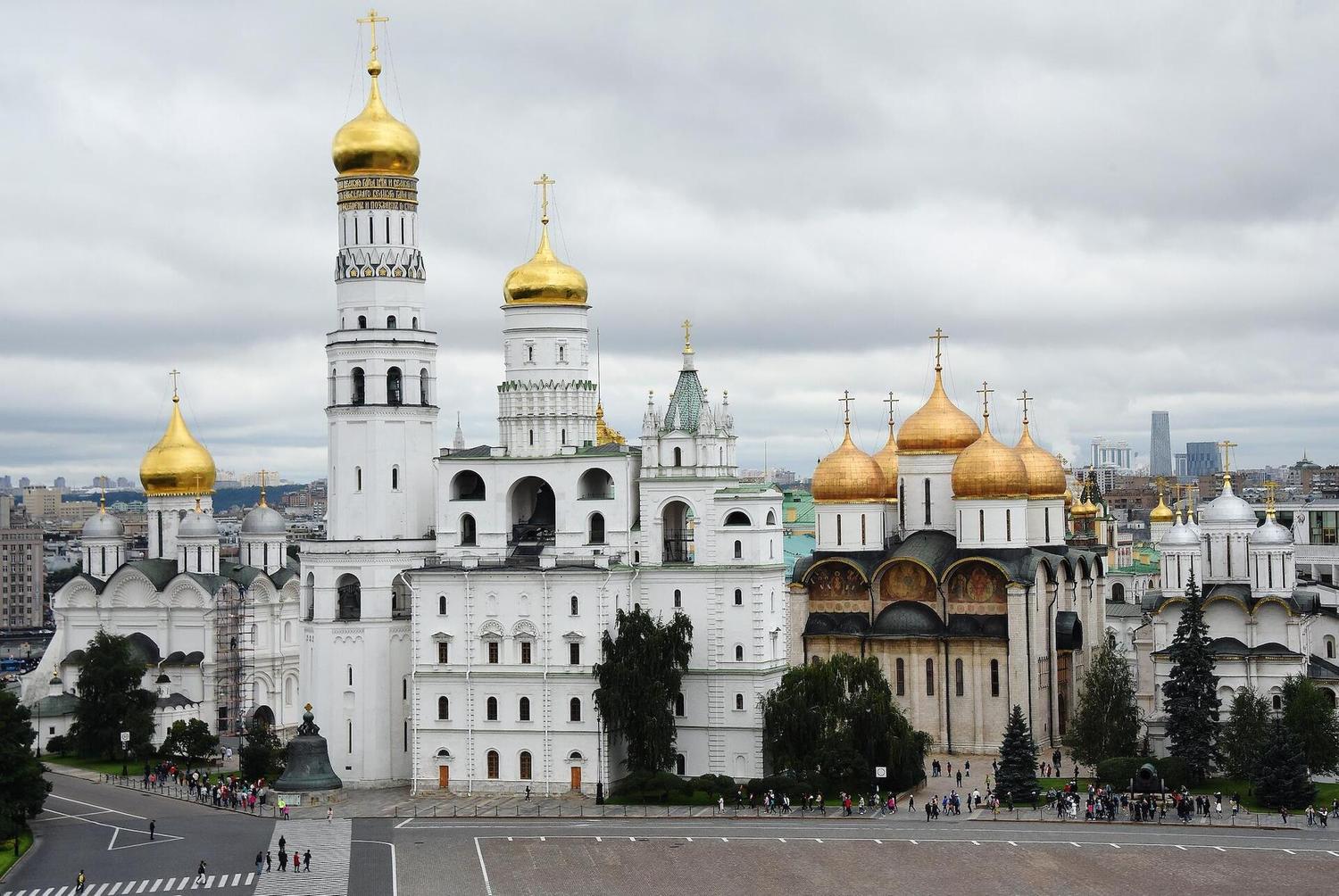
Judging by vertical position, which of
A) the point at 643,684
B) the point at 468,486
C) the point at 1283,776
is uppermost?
the point at 468,486

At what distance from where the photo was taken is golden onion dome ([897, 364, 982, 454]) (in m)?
74.4

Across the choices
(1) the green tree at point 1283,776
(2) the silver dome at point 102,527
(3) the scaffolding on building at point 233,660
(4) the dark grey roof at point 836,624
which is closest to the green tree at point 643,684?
(4) the dark grey roof at point 836,624

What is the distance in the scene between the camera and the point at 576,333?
211 feet

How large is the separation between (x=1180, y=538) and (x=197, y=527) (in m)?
37.9

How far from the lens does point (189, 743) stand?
67.7 metres

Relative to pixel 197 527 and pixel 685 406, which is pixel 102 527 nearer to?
pixel 197 527

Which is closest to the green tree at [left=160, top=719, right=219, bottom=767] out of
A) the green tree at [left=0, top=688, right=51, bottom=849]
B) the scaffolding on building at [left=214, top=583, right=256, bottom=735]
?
the scaffolding on building at [left=214, top=583, right=256, bottom=735]

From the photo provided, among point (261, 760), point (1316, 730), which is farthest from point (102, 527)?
point (1316, 730)

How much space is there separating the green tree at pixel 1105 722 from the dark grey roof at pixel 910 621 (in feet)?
25.1

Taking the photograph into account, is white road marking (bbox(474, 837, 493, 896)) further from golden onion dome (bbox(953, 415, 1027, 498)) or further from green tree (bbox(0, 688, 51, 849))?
golden onion dome (bbox(953, 415, 1027, 498))

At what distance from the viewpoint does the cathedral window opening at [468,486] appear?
2488 inches

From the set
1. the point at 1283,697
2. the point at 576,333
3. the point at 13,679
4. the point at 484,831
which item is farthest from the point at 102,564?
the point at 1283,697

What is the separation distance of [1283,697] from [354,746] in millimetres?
29084

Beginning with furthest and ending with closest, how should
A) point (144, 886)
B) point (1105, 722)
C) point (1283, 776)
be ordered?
1. point (1105, 722)
2. point (1283, 776)
3. point (144, 886)
